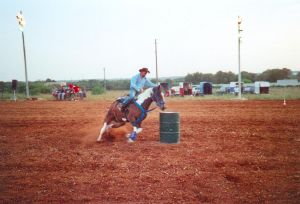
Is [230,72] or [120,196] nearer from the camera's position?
[120,196]

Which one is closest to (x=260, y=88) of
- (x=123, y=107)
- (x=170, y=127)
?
(x=170, y=127)

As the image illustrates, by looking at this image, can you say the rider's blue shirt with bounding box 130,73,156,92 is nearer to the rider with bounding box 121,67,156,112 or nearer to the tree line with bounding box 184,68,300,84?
the rider with bounding box 121,67,156,112

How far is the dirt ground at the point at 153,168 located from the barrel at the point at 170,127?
0.42m

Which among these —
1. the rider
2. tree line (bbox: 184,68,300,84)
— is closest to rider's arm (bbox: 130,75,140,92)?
the rider

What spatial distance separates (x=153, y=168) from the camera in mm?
8359

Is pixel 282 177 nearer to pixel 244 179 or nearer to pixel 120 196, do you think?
pixel 244 179

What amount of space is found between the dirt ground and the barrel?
1.38 feet

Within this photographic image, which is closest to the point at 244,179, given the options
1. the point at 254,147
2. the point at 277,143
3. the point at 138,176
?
the point at 138,176

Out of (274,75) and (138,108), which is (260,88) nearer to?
(138,108)

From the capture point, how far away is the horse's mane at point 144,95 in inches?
448

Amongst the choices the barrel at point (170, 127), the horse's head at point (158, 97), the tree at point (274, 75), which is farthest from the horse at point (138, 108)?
the tree at point (274, 75)

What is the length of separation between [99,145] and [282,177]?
20.6 feet

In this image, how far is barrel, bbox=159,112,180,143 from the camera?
11.3 m

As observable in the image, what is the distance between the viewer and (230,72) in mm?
138125
